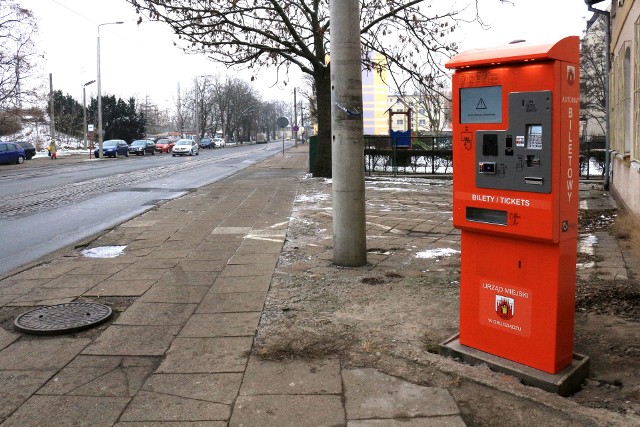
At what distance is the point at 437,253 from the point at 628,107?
707 cm

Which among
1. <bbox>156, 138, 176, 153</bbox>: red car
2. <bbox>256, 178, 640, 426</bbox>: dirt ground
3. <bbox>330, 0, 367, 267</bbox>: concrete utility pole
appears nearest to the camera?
<bbox>256, 178, 640, 426</bbox>: dirt ground

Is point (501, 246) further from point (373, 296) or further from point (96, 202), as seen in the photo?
point (96, 202)

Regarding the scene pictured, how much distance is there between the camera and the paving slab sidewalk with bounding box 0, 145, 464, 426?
3504 mm

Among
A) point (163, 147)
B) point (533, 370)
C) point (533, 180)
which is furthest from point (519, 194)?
point (163, 147)

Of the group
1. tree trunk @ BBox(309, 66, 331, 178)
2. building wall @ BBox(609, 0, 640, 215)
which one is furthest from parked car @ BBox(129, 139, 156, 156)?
building wall @ BBox(609, 0, 640, 215)

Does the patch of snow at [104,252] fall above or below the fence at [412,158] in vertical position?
below

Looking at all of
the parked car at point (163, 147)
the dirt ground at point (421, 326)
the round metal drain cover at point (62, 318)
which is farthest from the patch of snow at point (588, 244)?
the parked car at point (163, 147)

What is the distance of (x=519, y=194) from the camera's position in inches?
151

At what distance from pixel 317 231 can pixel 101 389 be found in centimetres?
612

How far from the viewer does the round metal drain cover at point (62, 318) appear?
16.4 ft

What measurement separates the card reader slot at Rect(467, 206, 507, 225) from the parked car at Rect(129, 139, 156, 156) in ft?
183

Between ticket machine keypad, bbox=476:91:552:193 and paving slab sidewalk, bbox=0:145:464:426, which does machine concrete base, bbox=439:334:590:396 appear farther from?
ticket machine keypad, bbox=476:91:552:193

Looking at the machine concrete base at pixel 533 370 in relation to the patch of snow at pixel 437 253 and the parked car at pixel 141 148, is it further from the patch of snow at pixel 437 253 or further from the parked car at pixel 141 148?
the parked car at pixel 141 148

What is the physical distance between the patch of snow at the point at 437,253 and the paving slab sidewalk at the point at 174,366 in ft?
6.56
